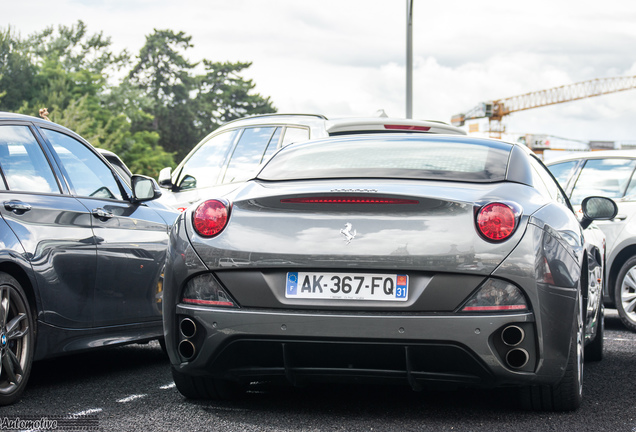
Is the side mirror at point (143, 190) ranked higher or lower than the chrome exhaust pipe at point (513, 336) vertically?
higher

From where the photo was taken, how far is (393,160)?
5.10 metres

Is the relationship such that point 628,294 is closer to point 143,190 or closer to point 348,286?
point 143,190

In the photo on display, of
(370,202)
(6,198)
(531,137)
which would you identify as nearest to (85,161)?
(6,198)

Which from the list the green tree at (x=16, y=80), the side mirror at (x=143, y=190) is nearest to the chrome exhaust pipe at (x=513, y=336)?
the side mirror at (x=143, y=190)

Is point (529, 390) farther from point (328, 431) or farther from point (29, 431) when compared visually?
point (29, 431)

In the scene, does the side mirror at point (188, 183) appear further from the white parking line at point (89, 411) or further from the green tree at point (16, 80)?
the green tree at point (16, 80)

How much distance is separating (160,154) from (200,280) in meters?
80.6

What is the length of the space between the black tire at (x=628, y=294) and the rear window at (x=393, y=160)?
4.84 m

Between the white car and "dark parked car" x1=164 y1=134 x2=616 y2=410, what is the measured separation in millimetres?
4287

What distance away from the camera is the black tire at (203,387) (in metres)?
4.94

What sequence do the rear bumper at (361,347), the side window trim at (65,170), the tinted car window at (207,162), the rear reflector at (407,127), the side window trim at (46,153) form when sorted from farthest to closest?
1. the tinted car window at (207,162)
2. the rear reflector at (407,127)
3. the side window trim at (65,170)
4. the side window trim at (46,153)
5. the rear bumper at (361,347)

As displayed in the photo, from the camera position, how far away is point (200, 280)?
14.9ft

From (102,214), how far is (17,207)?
0.94 metres

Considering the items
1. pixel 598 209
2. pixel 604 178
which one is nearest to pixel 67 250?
pixel 598 209
